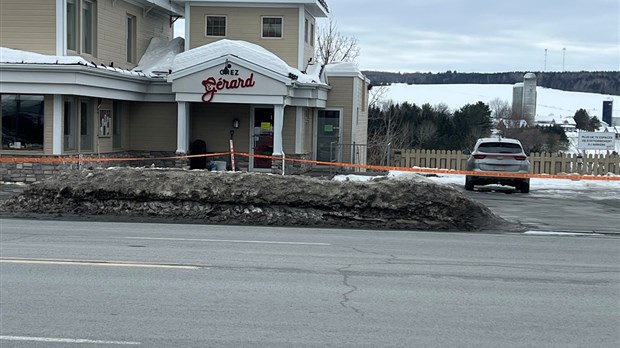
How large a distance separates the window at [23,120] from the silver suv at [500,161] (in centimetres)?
1409

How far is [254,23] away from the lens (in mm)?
30719

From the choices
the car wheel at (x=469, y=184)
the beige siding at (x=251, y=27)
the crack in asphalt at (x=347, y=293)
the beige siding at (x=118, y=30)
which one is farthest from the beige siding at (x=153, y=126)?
the crack in asphalt at (x=347, y=293)

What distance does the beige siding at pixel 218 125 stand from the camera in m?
30.4

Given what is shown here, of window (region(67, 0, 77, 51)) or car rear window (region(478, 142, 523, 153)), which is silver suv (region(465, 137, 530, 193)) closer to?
car rear window (region(478, 142, 523, 153))

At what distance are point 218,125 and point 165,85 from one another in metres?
2.75

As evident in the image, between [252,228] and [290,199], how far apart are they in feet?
4.56

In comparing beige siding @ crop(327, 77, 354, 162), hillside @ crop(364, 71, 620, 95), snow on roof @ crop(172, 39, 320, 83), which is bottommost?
beige siding @ crop(327, 77, 354, 162)

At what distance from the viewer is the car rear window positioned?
25.3 meters

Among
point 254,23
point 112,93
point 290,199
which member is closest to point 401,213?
point 290,199

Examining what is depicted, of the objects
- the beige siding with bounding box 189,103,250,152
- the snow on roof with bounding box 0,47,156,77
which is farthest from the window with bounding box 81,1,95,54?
the beige siding with bounding box 189,103,250,152

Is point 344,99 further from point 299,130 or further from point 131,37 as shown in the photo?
point 131,37

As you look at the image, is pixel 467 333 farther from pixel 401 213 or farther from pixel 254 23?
pixel 254 23

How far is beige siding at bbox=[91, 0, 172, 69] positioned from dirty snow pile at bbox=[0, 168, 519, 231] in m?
11.0

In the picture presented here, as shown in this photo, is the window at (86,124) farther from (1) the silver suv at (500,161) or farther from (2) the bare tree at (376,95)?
(2) the bare tree at (376,95)
